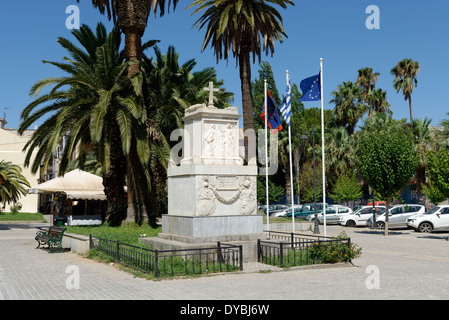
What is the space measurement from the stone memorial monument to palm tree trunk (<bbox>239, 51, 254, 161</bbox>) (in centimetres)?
1032

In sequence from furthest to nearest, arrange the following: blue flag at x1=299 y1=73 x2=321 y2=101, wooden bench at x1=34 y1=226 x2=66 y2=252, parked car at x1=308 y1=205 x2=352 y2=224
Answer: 1. parked car at x1=308 y1=205 x2=352 y2=224
2. blue flag at x1=299 y1=73 x2=321 y2=101
3. wooden bench at x1=34 y1=226 x2=66 y2=252

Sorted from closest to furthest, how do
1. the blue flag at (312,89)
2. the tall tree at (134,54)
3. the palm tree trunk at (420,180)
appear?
the blue flag at (312,89), the tall tree at (134,54), the palm tree trunk at (420,180)

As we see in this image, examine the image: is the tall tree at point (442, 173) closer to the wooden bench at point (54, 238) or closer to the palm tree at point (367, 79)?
the wooden bench at point (54, 238)

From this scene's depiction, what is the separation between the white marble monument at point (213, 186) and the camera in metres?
12.5

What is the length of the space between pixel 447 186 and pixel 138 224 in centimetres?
1517

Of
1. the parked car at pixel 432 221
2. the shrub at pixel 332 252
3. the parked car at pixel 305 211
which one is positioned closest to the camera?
the shrub at pixel 332 252

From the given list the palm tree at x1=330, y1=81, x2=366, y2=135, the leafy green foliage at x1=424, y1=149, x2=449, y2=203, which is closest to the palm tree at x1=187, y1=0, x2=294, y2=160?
the leafy green foliage at x1=424, y1=149, x2=449, y2=203

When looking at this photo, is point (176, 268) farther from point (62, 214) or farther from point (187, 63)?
point (187, 63)

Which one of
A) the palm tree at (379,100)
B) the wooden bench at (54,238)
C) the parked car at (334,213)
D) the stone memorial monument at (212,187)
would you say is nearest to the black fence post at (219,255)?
the stone memorial monument at (212,187)

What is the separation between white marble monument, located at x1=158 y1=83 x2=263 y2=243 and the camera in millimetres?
12531

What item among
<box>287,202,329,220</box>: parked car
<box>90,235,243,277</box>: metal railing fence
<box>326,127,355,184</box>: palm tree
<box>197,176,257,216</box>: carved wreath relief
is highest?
<box>326,127,355,184</box>: palm tree

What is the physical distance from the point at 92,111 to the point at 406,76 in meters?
41.0

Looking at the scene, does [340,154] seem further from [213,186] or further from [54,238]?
[213,186]

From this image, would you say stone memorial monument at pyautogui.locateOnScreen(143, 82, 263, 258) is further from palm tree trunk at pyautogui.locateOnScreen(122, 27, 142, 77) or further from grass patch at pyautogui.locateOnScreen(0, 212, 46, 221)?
grass patch at pyautogui.locateOnScreen(0, 212, 46, 221)
